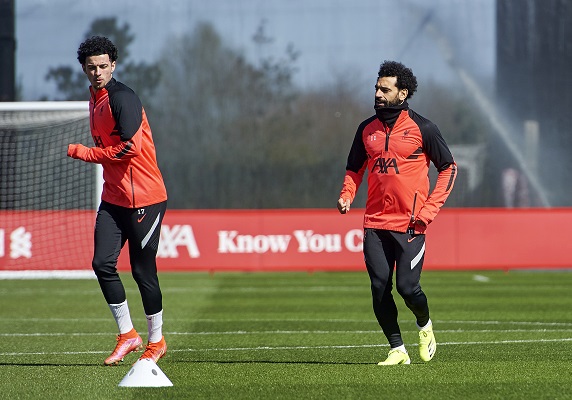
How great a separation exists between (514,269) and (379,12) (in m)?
12.0

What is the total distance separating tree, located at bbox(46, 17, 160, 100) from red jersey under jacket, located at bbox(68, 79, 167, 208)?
23494 millimetres

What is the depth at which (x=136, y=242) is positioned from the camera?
8625mm

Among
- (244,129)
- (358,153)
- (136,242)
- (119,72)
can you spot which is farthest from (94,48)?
(119,72)

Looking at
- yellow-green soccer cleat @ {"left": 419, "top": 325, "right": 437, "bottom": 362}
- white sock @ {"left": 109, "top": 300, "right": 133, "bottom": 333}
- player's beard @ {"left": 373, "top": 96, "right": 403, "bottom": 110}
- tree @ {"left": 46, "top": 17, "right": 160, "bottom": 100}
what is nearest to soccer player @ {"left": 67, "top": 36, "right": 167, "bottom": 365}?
white sock @ {"left": 109, "top": 300, "right": 133, "bottom": 333}

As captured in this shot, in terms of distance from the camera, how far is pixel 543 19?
31609mm

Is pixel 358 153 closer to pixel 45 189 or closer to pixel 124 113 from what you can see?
pixel 124 113

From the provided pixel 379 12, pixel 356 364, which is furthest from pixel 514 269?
pixel 356 364

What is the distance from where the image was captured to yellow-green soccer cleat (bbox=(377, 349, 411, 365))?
8938 mm

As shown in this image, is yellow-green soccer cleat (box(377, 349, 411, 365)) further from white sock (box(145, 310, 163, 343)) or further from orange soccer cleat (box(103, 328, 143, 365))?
orange soccer cleat (box(103, 328, 143, 365))

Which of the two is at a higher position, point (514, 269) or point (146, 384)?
point (146, 384)

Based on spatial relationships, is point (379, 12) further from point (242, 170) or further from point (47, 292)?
point (47, 292)

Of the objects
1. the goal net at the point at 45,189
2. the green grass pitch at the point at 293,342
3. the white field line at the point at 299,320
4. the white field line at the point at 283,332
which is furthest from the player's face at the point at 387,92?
the goal net at the point at 45,189

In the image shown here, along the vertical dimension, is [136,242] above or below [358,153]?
below

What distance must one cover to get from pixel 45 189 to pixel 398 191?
55.9ft
